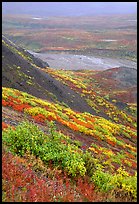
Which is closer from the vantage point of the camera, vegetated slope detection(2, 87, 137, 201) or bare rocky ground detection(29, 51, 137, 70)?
vegetated slope detection(2, 87, 137, 201)

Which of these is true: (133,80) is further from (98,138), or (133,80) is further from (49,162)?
(49,162)

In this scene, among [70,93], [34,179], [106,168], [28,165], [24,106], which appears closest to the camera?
[34,179]

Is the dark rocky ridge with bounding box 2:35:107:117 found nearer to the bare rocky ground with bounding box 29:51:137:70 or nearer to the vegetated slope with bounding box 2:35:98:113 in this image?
the vegetated slope with bounding box 2:35:98:113

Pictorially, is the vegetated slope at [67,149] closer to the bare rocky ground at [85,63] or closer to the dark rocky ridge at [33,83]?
the dark rocky ridge at [33,83]

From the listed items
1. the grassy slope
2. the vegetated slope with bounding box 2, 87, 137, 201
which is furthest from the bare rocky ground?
the vegetated slope with bounding box 2, 87, 137, 201

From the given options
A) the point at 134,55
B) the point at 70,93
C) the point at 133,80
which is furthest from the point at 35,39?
the point at 70,93

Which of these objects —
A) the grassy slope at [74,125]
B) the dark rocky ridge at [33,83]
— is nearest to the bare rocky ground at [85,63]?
the dark rocky ridge at [33,83]

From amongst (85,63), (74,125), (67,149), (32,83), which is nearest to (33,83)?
(32,83)

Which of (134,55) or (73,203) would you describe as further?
(134,55)

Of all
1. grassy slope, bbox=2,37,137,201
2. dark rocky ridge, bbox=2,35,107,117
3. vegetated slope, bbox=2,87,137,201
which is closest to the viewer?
vegetated slope, bbox=2,87,137,201

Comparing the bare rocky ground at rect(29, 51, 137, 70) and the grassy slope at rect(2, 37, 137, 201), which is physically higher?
the bare rocky ground at rect(29, 51, 137, 70)

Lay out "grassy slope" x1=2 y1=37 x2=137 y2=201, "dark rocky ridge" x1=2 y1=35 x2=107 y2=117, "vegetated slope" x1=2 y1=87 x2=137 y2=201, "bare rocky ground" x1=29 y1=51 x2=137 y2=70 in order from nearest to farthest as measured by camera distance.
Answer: "vegetated slope" x1=2 y1=87 x2=137 y2=201 → "grassy slope" x1=2 y1=37 x2=137 y2=201 → "dark rocky ridge" x1=2 y1=35 x2=107 y2=117 → "bare rocky ground" x1=29 y1=51 x2=137 y2=70
